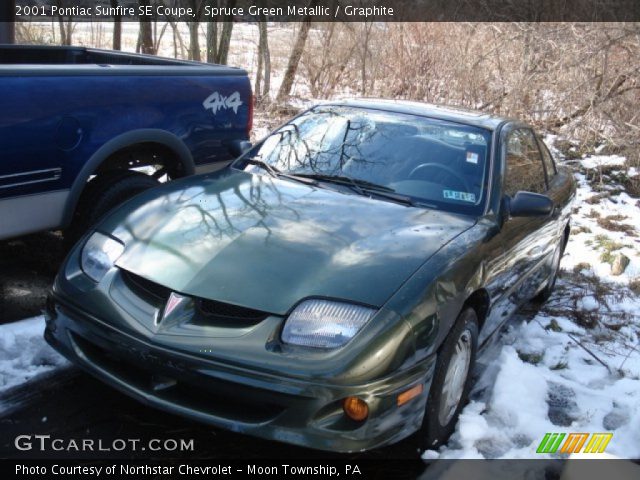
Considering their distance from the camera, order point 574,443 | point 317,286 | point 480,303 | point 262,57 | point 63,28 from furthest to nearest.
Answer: point 63,28 → point 262,57 → point 480,303 → point 574,443 → point 317,286

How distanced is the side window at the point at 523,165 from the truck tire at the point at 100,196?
7.91ft

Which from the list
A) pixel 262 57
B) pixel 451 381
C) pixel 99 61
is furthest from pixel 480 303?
pixel 262 57

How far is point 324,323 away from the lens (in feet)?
8.91

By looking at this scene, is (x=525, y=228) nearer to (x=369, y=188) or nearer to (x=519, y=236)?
(x=519, y=236)

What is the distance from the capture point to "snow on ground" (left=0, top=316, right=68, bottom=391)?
3.39m

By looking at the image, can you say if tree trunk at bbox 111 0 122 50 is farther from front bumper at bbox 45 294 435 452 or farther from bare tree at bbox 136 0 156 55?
front bumper at bbox 45 294 435 452

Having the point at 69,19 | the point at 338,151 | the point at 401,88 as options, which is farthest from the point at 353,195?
the point at 69,19

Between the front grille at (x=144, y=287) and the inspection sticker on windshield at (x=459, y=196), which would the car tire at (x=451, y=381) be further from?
the front grille at (x=144, y=287)

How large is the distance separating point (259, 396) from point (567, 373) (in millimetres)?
2392

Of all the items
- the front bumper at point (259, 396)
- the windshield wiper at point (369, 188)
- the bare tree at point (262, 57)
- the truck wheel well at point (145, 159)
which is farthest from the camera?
the bare tree at point (262, 57)

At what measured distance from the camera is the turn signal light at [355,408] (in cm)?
260

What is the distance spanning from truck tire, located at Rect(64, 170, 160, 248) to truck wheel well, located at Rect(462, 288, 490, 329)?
7.68 feet

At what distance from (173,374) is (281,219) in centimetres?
101

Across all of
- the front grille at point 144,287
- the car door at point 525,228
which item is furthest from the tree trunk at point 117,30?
the front grille at point 144,287
